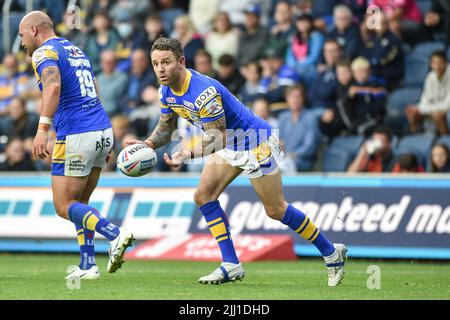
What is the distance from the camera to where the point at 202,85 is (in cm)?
983

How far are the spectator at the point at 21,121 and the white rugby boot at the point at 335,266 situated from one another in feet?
32.2

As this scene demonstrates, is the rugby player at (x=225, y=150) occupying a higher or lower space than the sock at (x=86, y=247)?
higher

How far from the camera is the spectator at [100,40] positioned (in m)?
20.0

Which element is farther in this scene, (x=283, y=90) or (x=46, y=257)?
(x=283, y=90)

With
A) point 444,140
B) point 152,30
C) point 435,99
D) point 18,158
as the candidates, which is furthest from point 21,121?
point 444,140

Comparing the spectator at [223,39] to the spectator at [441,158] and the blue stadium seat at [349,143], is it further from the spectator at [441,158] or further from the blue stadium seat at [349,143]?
the spectator at [441,158]

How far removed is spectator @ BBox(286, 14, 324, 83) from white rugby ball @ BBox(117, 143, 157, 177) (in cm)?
805

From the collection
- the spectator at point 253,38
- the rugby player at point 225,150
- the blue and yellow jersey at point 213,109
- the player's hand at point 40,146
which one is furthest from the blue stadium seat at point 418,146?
the player's hand at point 40,146

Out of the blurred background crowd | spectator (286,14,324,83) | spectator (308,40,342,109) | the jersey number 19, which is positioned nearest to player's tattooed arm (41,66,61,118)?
the jersey number 19

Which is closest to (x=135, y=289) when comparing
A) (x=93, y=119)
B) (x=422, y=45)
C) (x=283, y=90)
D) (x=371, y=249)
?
(x=93, y=119)

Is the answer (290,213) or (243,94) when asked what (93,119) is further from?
(243,94)

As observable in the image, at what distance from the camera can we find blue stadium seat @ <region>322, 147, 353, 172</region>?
1611 centimetres

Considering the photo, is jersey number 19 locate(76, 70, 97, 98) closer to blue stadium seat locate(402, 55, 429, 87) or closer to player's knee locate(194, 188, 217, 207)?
player's knee locate(194, 188, 217, 207)
